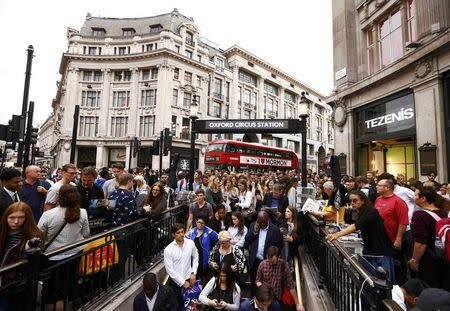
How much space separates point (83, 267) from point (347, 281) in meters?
3.56

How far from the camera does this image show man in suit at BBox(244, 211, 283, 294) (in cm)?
516

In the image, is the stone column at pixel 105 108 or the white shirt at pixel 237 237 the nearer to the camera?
the white shirt at pixel 237 237

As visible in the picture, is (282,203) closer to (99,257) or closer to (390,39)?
(99,257)

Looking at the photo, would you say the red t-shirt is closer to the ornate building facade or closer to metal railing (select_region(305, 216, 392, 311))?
metal railing (select_region(305, 216, 392, 311))

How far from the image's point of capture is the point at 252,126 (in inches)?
361

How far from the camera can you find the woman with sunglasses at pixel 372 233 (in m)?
3.75

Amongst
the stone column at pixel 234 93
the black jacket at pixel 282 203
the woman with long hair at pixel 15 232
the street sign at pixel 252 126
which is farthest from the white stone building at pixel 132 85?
the woman with long hair at pixel 15 232

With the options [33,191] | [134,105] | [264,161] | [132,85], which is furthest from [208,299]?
[132,85]

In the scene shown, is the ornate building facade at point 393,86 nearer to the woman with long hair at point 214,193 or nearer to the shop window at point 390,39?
the shop window at point 390,39

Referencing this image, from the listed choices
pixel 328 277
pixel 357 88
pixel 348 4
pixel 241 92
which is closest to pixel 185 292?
pixel 328 277

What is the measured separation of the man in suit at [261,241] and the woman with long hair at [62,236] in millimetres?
3195

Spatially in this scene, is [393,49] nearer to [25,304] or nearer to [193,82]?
[25,304]

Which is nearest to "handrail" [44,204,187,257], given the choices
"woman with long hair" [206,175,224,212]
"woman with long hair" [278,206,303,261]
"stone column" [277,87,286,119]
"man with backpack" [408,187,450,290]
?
"woman with long hair" [206,175,224,212]

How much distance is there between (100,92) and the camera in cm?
3666
